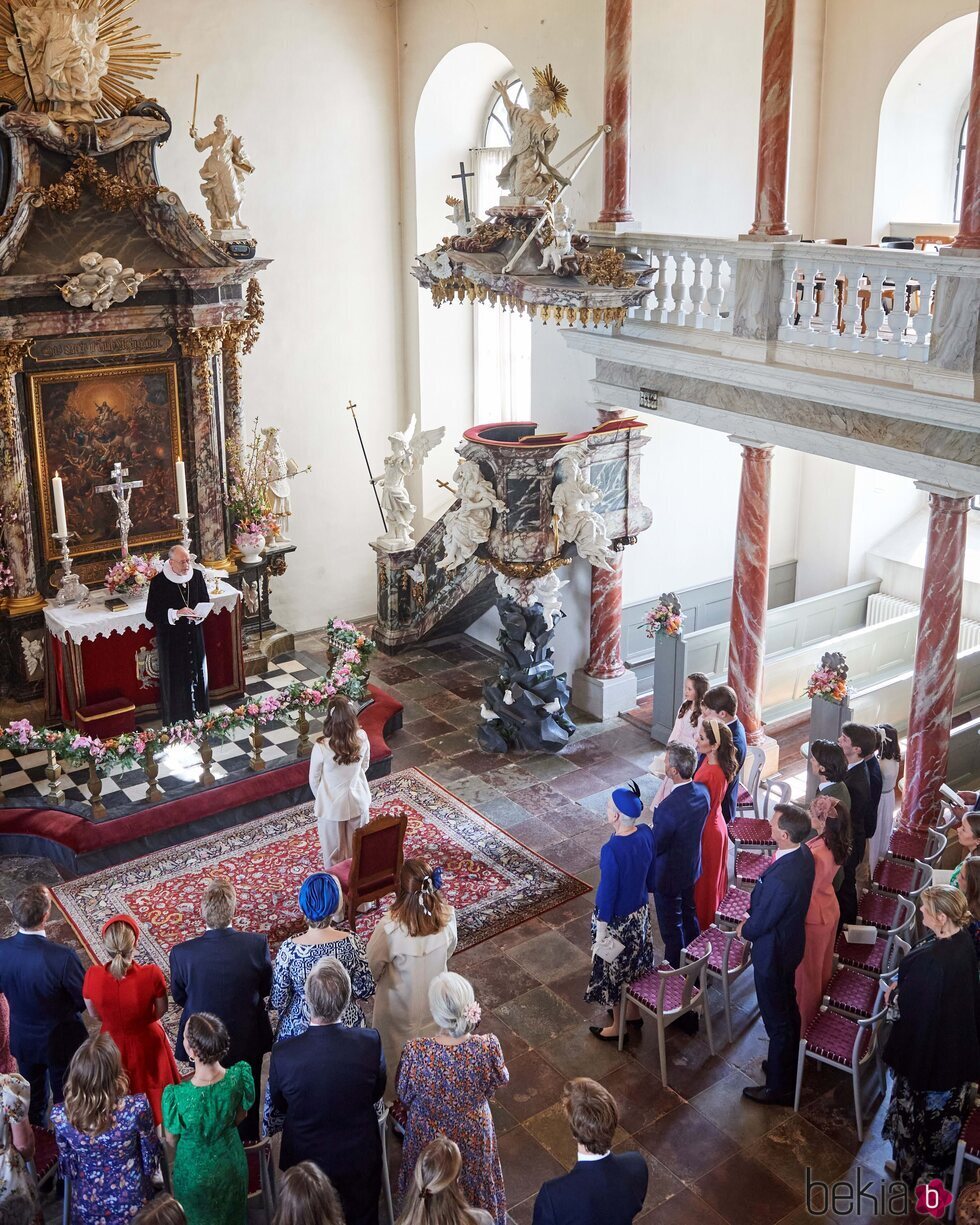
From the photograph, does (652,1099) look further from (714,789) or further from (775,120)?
(775,120)

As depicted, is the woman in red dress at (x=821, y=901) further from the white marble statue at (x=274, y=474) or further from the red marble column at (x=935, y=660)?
the white marble statue at (x=274, y=474)

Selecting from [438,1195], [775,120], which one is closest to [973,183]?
[775,120]

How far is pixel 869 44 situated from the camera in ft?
42.4

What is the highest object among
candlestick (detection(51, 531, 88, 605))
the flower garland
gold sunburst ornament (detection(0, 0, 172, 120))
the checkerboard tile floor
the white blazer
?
gold sunburst ornament (detection(0, 0, 172, 120))

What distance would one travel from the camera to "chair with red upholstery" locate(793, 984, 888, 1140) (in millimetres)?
6934

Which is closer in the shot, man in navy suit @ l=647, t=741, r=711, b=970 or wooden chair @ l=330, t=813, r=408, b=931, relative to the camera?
man in navy suit @ l=647, t=741, r=711, b=970

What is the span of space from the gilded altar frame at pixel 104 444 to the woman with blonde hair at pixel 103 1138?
773cm

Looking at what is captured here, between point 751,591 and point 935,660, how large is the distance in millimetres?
1987

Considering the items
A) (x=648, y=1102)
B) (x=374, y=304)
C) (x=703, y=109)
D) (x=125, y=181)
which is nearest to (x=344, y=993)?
(x=648, y=1102)

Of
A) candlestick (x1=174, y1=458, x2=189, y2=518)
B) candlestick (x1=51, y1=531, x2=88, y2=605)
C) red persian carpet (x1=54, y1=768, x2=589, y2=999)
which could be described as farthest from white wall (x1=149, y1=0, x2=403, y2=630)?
red persian carpet (x1=54, y1=768, x2=589, y2=999)

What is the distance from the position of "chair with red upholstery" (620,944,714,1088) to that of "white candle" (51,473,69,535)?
6846 millimetres

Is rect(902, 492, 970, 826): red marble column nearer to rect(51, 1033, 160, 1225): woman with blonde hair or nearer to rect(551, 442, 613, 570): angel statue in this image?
rect(551, 442, 613, 570): angel statue

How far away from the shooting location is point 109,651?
39.2 ft

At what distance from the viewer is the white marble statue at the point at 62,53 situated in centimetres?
1114
